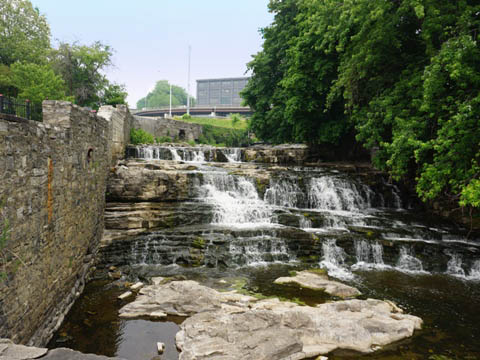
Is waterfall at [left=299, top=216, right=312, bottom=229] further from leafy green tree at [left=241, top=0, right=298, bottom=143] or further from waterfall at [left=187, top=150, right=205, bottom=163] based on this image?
waterfall at [left=187, top=150, right=205, bottom=163]

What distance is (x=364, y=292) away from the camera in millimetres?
6594

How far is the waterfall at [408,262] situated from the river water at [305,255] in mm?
28

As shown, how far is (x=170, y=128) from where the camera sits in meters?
28.8

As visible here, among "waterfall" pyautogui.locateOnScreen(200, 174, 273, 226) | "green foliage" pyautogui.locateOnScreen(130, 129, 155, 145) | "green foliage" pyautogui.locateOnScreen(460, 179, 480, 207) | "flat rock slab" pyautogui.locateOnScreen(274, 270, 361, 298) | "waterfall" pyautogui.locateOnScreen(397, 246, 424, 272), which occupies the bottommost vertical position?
"flat rock slab" pyautogui.locateOnScreen(274, 270, 361, 298)

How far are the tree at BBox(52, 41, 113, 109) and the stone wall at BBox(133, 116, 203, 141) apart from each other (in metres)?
4.31

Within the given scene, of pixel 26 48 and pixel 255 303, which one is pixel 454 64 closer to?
pixel 255 303

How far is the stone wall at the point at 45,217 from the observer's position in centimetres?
371

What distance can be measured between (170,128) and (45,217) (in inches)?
982

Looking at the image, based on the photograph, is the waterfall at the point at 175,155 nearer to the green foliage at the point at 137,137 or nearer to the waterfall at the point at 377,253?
the green foliage at the point at 137,137

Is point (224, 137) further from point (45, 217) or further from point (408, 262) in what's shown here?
point (45, 217)

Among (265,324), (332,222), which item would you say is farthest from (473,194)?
(265,324)

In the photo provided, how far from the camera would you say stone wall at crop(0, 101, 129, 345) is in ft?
12.2

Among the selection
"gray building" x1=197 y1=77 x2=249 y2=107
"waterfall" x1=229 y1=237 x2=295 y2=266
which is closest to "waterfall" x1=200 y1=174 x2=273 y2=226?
"waterfall" x1=229 y1=237 x2=295 y2=266

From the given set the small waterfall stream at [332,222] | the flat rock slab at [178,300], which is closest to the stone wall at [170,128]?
the small waterfall stream at [332,222]
